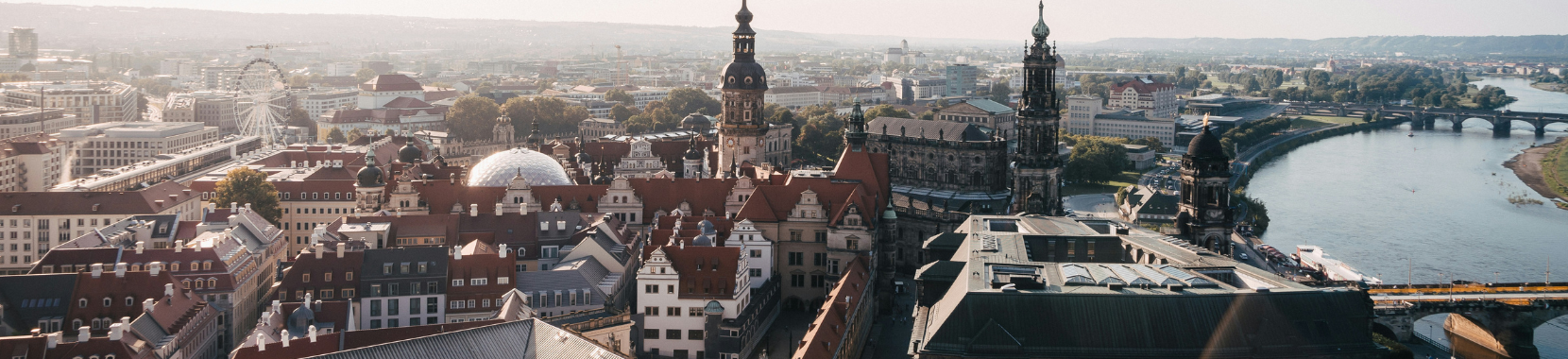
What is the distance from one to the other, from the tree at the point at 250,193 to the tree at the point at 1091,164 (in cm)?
6423

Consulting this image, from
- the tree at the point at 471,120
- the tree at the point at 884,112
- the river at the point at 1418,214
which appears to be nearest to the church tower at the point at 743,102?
the river at the point at 1418,214

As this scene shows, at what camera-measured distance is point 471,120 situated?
141500mm

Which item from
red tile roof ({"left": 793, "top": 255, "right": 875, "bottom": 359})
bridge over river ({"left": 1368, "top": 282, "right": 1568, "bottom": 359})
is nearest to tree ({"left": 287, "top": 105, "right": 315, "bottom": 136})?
red tile roof ({"left": 793, "top": 255, "right": 875, "bottom": 359})

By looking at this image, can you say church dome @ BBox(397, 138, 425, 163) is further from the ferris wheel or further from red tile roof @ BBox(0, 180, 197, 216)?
the ferris wheel

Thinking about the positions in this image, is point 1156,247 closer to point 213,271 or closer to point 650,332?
point 650,332

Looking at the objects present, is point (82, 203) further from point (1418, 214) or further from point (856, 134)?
point (1418, 214)

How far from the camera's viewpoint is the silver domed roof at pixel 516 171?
224 ft

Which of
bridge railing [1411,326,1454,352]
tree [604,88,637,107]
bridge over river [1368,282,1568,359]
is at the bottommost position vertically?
bridge railing [1411,326,1454,352]

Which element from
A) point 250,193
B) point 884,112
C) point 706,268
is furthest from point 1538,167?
point 250,193

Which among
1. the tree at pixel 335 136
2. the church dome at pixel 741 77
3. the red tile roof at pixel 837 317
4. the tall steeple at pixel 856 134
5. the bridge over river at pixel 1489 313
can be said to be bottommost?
the bridge over river at pixel 1489 313

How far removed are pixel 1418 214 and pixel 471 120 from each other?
286ft

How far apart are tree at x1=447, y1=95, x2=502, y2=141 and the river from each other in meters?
72.9

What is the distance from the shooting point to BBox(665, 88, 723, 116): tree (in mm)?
164500

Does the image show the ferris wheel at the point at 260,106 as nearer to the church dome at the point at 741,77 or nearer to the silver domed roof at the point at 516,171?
the silver domed roof at the point at 516,171
